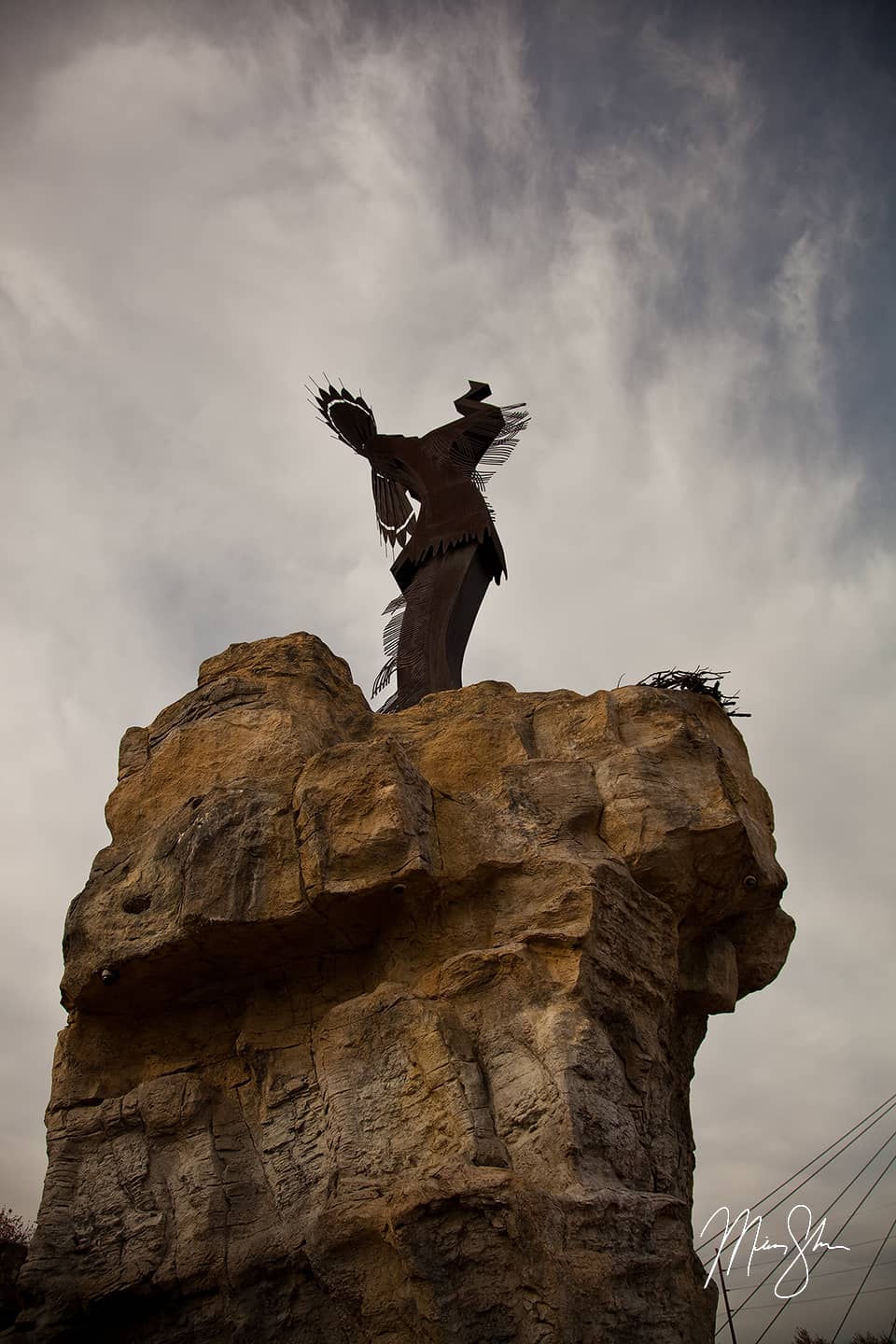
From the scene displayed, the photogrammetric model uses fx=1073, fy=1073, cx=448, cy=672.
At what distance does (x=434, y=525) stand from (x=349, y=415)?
1.76 meters

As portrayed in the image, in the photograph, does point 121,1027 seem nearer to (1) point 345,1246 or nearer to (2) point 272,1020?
(2) point 272,1020

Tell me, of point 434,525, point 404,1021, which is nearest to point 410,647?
point 434,525

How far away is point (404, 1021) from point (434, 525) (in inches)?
228

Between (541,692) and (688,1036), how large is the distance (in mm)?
2543

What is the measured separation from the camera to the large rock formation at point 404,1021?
5047mm

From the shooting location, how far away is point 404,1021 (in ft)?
19.2

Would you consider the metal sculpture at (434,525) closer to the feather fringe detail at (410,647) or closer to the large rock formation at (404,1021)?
the feather fringe detail at (410,647)

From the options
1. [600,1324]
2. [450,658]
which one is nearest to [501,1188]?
[600,1324]

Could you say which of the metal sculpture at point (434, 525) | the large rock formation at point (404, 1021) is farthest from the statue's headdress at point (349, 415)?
the large rock formation at point (404, 1021)

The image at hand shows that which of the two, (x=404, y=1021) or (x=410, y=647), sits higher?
(x=410, y=647)

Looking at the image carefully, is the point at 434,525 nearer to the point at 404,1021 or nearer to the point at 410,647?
the point at 410,647

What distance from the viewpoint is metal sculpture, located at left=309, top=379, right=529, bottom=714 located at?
31.9 feet

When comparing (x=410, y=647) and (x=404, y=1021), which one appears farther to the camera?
(x=410, y=647)

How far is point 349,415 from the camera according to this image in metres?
11.4
